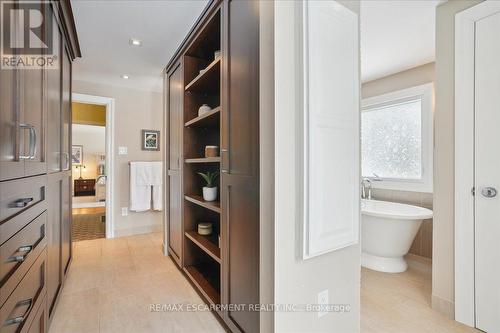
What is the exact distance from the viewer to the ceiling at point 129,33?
189 centimetres

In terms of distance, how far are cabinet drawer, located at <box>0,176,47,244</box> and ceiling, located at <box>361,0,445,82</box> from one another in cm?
231

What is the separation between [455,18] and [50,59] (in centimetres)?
264

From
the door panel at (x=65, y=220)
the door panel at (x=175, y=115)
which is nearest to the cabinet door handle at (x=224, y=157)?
the door panel at (x=175, y=115)

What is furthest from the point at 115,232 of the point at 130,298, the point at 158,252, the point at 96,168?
the point at 96,168

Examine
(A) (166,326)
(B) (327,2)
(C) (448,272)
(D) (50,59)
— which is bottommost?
(A) (166,326)

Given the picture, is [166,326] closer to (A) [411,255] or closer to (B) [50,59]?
(B) [50,59]

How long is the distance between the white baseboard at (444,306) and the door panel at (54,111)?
2.76 metres

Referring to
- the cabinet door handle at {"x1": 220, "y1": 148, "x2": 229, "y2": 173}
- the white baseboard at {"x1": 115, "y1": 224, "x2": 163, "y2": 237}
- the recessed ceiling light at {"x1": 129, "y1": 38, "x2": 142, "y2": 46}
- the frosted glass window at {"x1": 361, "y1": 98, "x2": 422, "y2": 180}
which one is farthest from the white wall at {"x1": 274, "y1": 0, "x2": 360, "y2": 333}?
the white baseboard at {"x1": 115, "y1": 224, "x2": 163, "y2": 237}

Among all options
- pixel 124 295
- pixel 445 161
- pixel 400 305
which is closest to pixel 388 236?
pixel 400 305

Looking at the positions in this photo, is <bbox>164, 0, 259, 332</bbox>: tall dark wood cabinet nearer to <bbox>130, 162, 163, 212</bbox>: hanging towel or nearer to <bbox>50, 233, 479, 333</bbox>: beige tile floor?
<bbox>50, 233, 479, 333</bbox>: beige tile floor

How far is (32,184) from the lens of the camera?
1.22 m

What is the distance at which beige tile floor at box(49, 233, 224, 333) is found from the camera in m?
1.70
